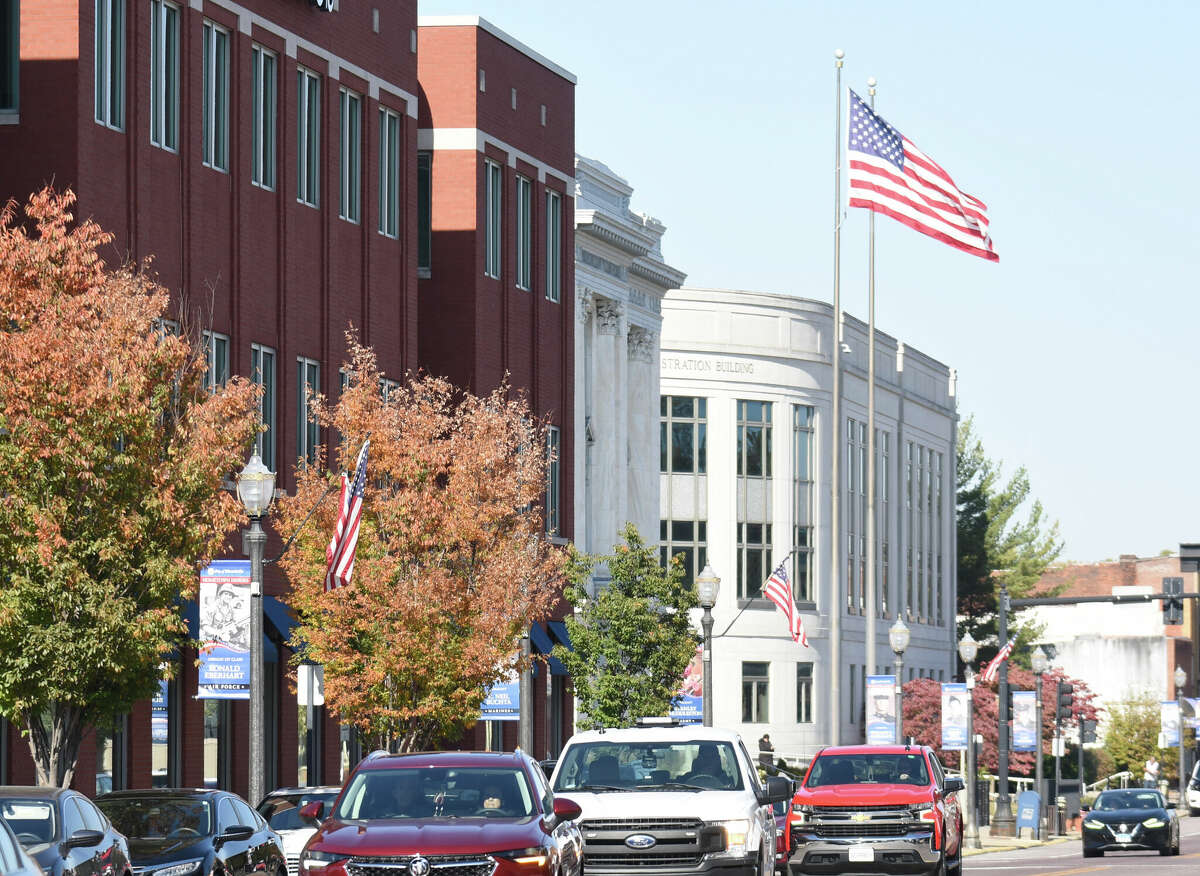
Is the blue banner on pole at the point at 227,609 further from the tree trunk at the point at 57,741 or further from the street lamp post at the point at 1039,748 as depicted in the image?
the street lamp post at the point at 1039,748

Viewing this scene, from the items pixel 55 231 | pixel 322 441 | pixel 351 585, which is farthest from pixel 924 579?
pixel 55 231

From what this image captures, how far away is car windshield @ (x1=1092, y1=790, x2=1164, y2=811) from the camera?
2030 inches

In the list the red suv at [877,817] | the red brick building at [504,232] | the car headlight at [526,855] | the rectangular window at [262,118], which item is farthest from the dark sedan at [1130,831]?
the car headlight at [526,855]

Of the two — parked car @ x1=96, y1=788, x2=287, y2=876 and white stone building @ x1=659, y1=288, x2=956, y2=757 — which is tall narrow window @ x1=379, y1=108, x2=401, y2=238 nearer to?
parked car @ x1=96, y1=788, x2=287, y2=876

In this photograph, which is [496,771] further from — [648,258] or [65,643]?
[648,258]

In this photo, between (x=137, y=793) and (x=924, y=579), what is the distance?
79067mm

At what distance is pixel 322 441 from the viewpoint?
1753 inches

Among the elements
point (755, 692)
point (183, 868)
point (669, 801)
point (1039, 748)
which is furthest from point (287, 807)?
point (755, 692)

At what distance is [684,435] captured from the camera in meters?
82.7

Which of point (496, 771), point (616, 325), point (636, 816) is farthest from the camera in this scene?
point (616, 325)

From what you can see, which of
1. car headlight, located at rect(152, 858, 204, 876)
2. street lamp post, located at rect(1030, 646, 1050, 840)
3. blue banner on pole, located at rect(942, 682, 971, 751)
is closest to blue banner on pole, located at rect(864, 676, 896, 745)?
blue banner on pole, located at rect(942, 682, 971, 751)

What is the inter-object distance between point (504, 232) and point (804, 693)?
34.0m

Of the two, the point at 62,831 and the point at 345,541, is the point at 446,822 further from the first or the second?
the point at 345,541

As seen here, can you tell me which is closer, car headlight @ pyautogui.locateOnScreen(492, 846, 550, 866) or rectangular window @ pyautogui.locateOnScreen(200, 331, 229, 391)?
car headlight @ pyautogui.locateOnScreen(492, 846, 550, 866)
